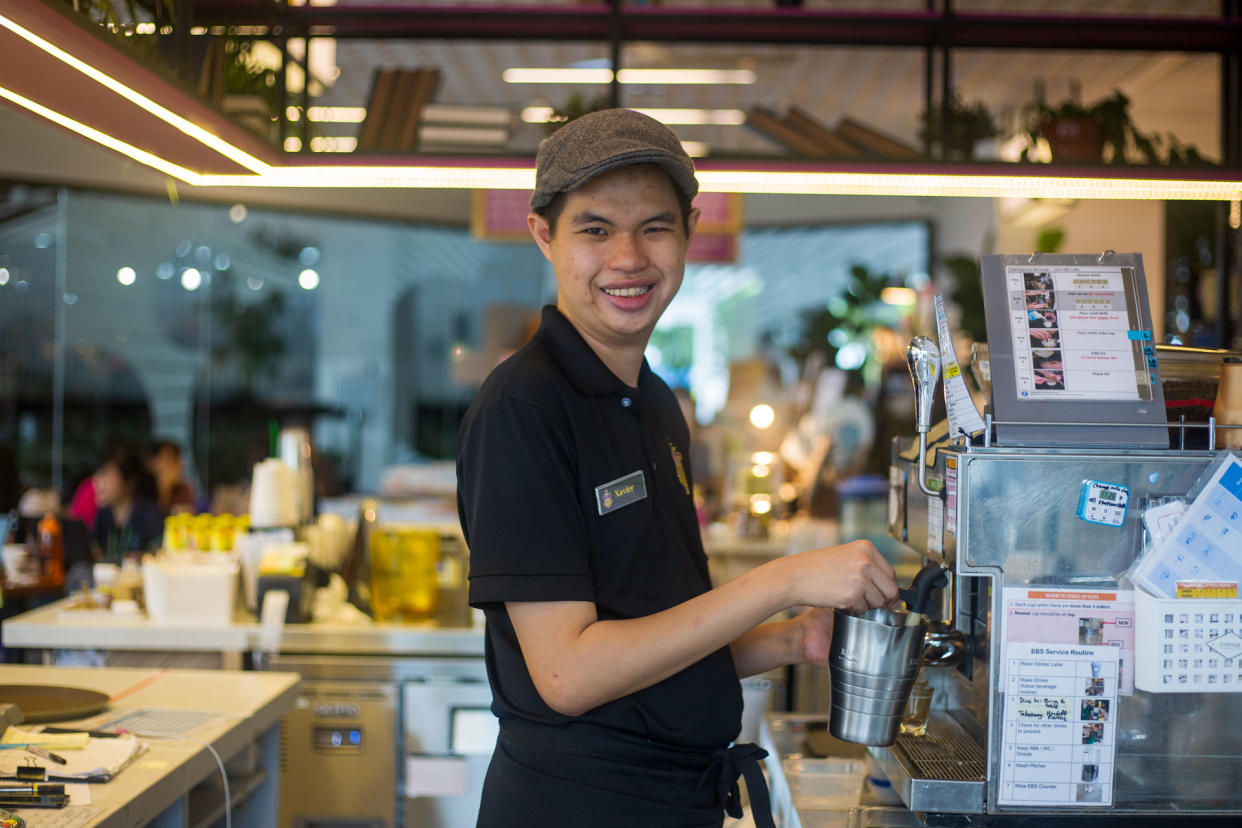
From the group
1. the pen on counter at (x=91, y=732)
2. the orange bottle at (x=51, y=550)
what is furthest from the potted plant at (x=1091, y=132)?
the orange bottle at (x=51, y=550)

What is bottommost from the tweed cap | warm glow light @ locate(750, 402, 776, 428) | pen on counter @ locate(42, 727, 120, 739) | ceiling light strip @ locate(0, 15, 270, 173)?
pen on counter @ locate(42, 727, 120, 739)

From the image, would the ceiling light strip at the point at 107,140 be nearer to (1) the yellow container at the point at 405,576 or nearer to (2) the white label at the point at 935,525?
(1) the yellow container at the point at 405,576

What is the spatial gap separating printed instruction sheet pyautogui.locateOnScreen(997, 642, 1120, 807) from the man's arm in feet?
0.82

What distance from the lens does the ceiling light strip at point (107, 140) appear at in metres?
2.03

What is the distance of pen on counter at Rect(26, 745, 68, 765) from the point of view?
195cm

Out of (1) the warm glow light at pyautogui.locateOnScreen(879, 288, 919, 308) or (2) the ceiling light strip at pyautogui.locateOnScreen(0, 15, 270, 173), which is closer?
(2) the ceiling light strip at pyautogui.locateOnScreen(0, 15, 270, 173)

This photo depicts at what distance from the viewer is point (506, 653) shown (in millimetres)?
1549

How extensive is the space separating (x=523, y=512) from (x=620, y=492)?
175mm

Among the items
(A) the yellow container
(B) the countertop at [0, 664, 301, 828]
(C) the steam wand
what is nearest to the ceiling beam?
(A) the yellow container

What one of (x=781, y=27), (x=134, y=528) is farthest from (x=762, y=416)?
(x=134, y=528)

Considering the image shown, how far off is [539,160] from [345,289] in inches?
314

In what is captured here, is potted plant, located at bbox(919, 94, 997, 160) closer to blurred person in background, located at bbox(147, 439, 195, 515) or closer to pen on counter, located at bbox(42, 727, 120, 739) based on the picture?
pen on counter, located at bbox(42, 727, 120, 739)

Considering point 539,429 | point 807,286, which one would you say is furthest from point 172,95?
point 807,286

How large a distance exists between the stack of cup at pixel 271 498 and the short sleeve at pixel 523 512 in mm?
2250
